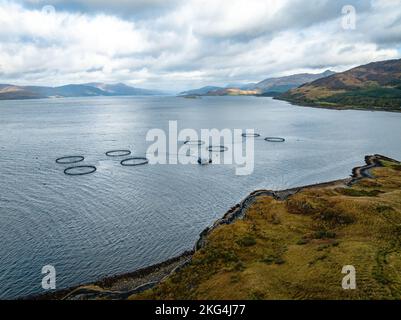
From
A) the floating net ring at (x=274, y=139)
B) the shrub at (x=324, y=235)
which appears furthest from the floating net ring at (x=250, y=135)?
the shrub at (x=324, y=235)

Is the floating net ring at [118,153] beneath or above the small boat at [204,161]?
above

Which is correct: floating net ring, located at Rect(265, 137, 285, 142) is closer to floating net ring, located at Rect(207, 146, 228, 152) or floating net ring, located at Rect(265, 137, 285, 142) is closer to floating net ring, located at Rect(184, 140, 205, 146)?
floating net ring, located at Rect(207, 146, 228, 152)

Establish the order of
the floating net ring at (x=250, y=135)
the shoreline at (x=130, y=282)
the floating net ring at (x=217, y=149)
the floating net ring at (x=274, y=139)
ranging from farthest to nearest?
the floating net ring at (x=250, y=135) → the floating net ring at (x=274, y=139) → the floating net ring at (x=217, y=149) → the shoreline at (x=130, y=282)

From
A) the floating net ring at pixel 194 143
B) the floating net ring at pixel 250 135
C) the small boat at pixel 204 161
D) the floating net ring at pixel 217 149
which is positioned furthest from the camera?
the floating net ring at pixel 250 135

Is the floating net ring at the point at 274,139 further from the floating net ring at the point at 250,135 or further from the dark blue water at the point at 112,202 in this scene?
the dark blue water at the point at 112,202

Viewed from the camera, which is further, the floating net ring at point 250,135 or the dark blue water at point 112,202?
the floating net ring at point 250,135

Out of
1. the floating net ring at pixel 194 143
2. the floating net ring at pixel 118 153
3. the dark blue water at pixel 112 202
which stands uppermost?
the floating net ring at pixel 194 143

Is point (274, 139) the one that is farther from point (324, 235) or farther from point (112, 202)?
point (324, 235)

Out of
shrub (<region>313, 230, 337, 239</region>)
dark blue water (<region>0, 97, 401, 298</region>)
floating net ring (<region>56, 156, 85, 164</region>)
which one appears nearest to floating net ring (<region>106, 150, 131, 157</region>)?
dark blue water (<region>0, 97, 401, 298</region>)
